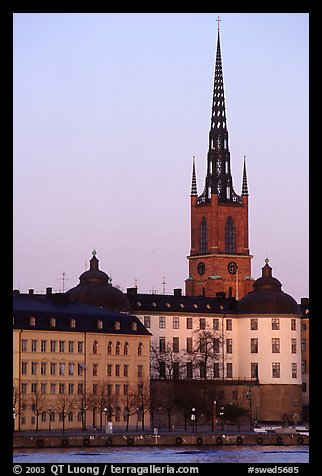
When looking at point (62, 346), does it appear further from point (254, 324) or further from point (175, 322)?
point (254, 324)

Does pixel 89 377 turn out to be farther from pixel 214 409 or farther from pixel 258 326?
pixel 258 326

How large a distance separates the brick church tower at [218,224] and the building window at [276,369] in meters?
19.6

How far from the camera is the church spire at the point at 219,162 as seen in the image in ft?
381

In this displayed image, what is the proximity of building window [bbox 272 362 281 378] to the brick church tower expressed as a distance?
19606 millimetres

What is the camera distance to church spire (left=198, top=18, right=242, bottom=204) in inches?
4574

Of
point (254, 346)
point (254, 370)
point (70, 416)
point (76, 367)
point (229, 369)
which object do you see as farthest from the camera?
point (229, 369)

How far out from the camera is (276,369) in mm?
90500

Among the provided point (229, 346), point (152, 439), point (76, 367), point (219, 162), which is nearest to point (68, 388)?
point (76, 367)

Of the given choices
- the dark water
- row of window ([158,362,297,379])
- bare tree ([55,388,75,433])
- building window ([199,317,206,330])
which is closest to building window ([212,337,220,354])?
row of window ([158,362,297,379])

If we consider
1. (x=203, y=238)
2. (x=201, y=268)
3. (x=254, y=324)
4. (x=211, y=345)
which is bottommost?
(x=211, y=345)

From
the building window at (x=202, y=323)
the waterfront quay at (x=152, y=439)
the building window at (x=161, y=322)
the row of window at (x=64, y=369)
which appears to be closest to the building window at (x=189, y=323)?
the building window at (x=202, y=323)

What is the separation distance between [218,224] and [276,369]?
26013mm
